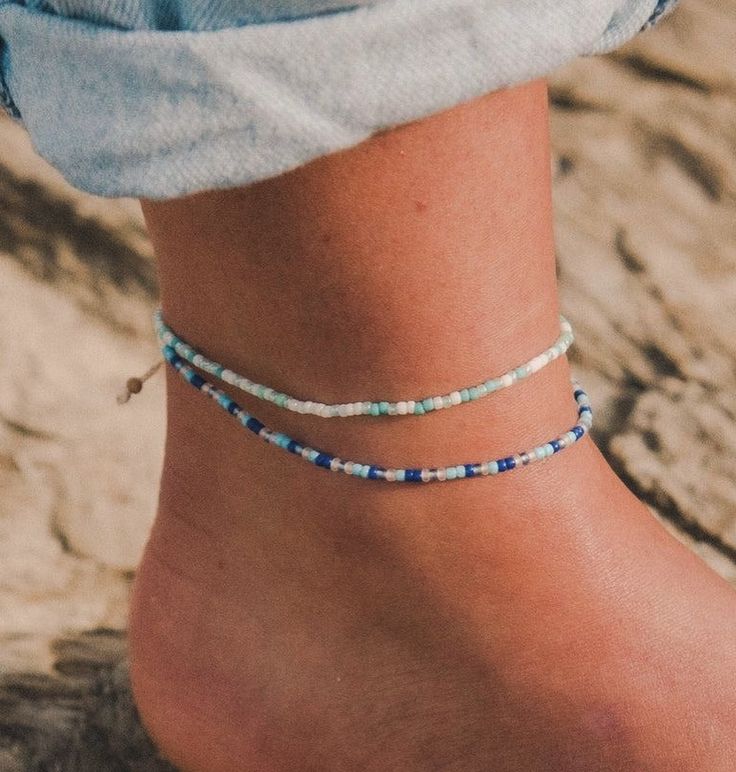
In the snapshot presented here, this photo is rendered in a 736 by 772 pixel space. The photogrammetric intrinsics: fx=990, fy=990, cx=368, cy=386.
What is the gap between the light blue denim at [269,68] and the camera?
0.44 m

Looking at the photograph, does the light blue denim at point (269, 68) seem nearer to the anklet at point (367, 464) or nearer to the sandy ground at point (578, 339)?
the anklet at point (367, 464)

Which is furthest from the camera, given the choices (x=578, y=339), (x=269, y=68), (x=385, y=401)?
(x=578, y=339)

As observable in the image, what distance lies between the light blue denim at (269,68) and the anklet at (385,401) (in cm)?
20

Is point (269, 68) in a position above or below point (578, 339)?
above

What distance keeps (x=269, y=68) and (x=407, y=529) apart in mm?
337

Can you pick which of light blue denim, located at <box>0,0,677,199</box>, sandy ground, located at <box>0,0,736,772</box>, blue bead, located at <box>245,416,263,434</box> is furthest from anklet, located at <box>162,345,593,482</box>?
sandy ground, located at <box>0,0,736,772</box>

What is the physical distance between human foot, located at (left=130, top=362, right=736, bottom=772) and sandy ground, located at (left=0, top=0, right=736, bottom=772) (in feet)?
0.89

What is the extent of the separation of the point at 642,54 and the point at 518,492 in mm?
587

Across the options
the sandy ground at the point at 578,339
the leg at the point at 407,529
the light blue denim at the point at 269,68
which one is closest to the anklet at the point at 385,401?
the leg at the point at 407,529

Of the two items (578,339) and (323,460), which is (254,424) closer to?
(323,460)

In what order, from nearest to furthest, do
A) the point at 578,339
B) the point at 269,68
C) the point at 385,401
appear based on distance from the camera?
the point at 269,68
the point at 385,401
the point at 578,339

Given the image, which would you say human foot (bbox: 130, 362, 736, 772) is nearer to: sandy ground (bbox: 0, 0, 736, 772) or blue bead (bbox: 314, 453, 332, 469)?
blue bead (bbox: 314, 453, 332, 469)

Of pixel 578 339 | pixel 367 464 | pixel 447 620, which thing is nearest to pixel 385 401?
pixel 367 464

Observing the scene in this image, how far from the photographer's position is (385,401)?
2.05 ft
